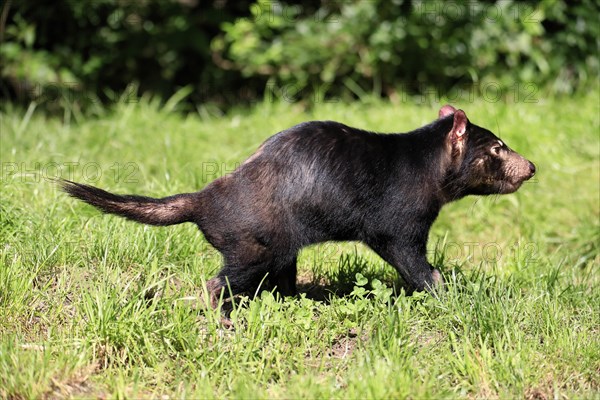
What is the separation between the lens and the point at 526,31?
795 cm

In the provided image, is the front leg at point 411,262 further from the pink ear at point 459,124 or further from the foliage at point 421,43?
the foliage at point 421,43

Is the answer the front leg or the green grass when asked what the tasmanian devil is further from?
the green grass

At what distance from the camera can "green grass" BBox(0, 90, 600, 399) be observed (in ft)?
10.9

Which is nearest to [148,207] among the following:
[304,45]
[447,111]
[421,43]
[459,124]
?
[459,124]

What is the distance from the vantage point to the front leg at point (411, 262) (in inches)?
151

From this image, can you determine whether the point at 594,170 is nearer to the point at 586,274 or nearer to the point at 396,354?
the point at 586,274

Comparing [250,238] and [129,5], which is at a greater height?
[129,5]

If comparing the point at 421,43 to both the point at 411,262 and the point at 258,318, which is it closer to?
the point at 411,262

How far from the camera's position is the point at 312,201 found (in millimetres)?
3732

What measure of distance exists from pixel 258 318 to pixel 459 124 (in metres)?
1.37

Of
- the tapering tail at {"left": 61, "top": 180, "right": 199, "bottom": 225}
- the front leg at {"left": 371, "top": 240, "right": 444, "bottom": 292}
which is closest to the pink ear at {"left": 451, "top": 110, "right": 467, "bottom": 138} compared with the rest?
the front leg at {"left": 371, "top": 240, "right": 444, "bottom": 292}

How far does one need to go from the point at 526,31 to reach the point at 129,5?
4045 millimetres

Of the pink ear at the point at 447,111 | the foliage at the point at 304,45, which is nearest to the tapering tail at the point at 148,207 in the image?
the pink ear at the point at 447,111

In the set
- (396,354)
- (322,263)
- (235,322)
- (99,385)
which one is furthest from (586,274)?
(99,385)
